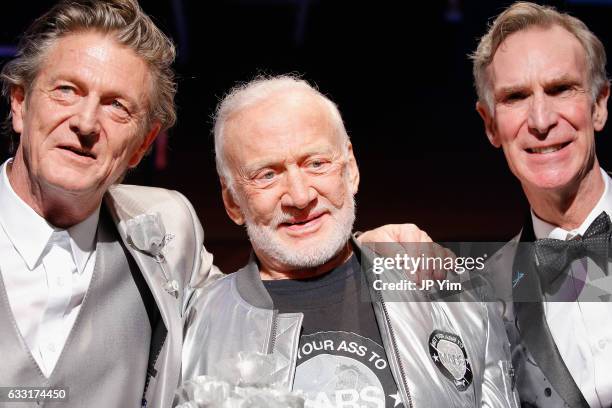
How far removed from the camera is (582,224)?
8.00 ft

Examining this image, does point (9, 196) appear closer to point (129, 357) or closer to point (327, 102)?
point (129, 357)

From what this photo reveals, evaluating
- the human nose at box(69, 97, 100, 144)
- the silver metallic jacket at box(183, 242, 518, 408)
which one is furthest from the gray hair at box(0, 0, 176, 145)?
the silver metallic jacket at box(183, 242, 518, 408)

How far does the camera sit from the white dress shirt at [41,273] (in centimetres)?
209

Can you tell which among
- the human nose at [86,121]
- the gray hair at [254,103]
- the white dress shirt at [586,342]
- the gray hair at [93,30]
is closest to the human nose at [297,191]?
the gray hair at [254,103]

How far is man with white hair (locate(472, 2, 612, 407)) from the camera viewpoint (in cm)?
224

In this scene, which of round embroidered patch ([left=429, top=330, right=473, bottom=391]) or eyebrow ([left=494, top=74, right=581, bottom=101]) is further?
eyebrow ([left=494, top=74, right=581, bottom=101])

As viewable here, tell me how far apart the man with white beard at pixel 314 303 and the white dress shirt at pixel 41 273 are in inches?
13.8

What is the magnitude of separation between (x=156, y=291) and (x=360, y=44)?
3.48 metres

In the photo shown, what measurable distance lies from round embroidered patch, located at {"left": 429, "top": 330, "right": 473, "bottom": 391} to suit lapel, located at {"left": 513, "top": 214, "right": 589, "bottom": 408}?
19 cm

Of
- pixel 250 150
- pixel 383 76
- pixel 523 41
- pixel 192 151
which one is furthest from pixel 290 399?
pixel 383 76

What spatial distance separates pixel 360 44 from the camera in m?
5.34

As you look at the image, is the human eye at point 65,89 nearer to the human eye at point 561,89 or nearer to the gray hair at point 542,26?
the gray hair at point 542,26

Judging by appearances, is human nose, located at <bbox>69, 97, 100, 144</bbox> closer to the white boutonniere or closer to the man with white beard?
the white boutonniere

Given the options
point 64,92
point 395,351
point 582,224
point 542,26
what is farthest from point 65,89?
point 582,224
